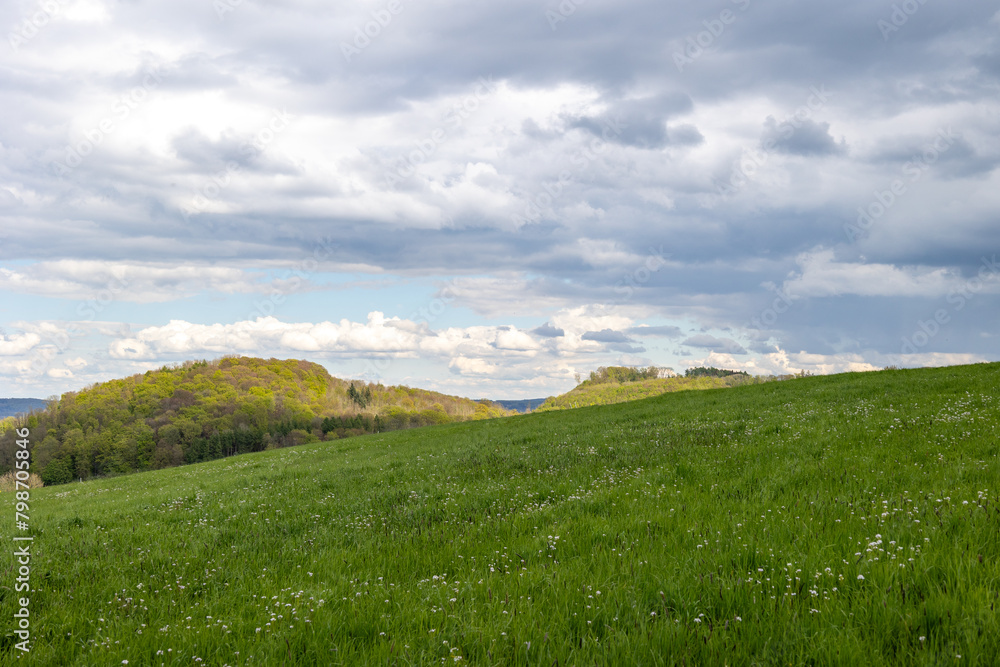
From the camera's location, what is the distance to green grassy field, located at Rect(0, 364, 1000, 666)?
404 cm

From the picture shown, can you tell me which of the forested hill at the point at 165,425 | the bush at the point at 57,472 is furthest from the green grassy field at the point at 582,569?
the forested hill at the point at 165,425

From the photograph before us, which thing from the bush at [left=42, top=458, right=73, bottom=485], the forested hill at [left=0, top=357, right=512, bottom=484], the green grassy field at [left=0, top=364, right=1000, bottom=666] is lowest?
the bush at [left=42, top=458, right=73, bottom=485]

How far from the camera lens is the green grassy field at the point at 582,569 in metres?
4.04

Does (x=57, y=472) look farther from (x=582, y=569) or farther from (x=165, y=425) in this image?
(x=582, y=569)

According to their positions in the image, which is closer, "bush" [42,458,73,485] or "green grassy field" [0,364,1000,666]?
"green grassy field" [0,364,1000,666]

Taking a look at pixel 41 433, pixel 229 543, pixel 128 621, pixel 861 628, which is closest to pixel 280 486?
pixel 229 543

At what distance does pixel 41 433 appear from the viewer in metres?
133

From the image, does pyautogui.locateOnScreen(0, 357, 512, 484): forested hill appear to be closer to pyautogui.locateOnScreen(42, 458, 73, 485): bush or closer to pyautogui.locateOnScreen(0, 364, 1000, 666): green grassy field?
pyautogui.locateOnScreen(42, 458, 73, 485): bush

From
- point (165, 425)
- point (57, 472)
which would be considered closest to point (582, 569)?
point (57, 472)

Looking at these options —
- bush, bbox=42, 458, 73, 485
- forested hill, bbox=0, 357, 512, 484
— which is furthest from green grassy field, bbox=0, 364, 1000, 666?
forested hill, bbox=0, 357, 512, 484

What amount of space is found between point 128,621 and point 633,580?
215 inches

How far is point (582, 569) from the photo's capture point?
18.8 ft

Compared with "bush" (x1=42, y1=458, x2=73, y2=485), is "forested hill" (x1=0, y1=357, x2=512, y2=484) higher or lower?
higher

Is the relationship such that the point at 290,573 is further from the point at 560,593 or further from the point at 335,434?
the point at 335,434
